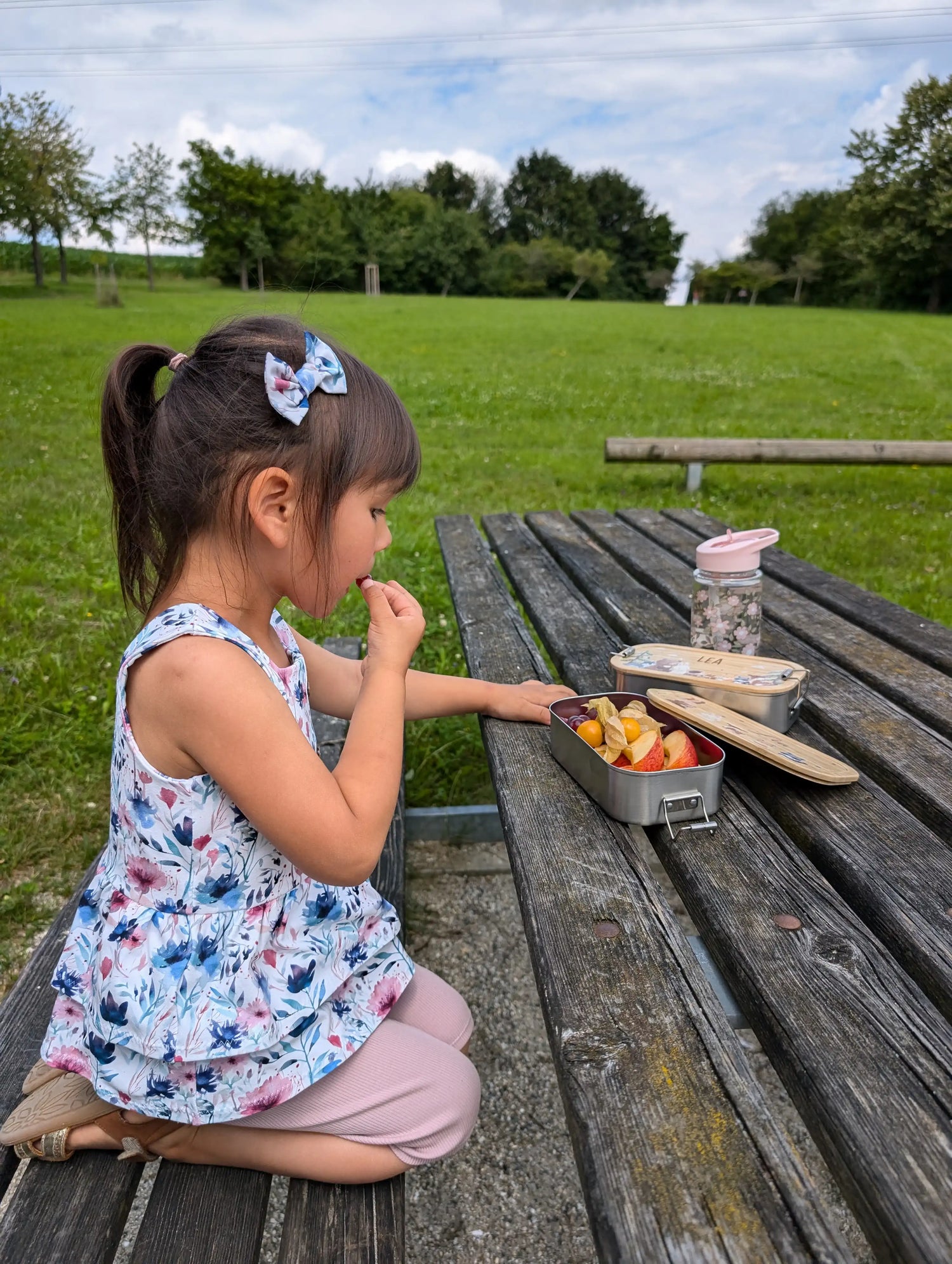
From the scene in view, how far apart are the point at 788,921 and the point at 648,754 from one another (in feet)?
1.00

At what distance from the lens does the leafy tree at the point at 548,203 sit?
228 feet

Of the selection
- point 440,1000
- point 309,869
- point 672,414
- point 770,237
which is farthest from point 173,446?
point 770,237

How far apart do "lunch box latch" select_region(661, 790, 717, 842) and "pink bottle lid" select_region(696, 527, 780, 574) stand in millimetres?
573

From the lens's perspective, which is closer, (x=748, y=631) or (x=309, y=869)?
(x=309, y=869)

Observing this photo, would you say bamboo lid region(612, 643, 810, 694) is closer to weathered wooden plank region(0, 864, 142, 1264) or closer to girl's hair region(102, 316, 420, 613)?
girl's hair region(102, 316, 420, 613)

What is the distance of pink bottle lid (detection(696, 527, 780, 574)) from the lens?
178 cm

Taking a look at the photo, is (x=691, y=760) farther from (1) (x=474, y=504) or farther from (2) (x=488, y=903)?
(1) (x=474, y=504)

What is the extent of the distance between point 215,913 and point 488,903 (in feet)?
4.88

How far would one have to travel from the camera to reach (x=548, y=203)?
234 ft

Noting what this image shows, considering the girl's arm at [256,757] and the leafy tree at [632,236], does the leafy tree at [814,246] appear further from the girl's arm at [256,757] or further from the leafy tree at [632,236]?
the girl's arm at [256,757]

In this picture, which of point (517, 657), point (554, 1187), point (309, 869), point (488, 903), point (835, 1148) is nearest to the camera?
point (835, 1148)

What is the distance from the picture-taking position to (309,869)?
4.26 ft

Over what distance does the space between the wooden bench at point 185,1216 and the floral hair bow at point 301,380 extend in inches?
38.8

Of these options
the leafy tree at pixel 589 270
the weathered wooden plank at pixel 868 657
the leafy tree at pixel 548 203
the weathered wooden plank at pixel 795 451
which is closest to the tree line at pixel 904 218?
the leafy tree at pixel 589 270
